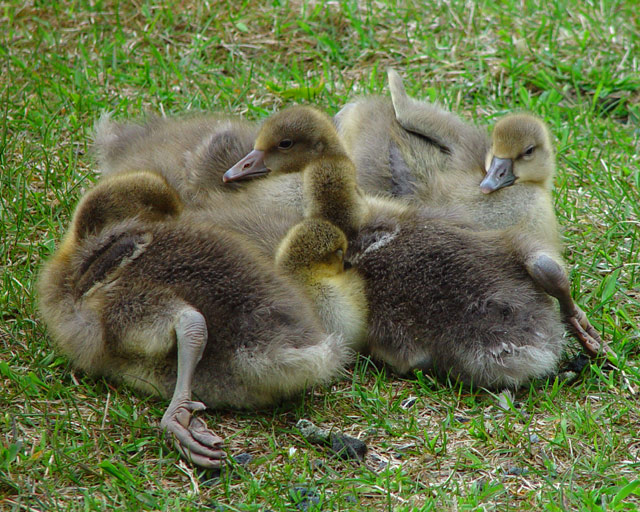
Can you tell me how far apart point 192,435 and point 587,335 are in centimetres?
178

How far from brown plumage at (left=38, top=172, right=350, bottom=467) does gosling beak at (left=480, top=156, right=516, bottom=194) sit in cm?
116

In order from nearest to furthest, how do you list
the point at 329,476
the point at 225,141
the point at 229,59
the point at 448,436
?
the point at 329,476, the point at 448,436, the point at 225,141, the point at 229,59

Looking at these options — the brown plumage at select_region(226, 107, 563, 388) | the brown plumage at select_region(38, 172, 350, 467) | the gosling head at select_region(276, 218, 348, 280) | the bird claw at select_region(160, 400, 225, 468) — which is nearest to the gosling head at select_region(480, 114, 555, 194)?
the brown plumage at select_region(226, 107, 563, 388)

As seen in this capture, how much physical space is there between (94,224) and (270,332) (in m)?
0.92

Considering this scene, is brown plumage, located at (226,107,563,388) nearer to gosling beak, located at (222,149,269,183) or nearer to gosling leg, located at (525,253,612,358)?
gosling leg, located at (525,253,612,358)

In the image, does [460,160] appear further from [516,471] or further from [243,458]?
[243,458]

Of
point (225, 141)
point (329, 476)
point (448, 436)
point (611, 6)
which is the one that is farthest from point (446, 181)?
point (611, 6)

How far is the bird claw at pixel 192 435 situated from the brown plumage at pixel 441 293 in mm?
911

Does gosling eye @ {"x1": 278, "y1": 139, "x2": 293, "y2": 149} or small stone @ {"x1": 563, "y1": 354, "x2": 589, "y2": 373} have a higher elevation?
gosling eye @ {"x1": 278, "y1": 139, "x2": 293, "y2": 149}

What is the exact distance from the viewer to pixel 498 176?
4.52m

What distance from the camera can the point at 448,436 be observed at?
3.48m

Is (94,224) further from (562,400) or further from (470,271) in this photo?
(562,400)

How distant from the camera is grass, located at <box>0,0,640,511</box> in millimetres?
3145

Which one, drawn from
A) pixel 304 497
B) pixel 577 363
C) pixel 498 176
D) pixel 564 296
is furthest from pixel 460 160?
pixel 304 497
